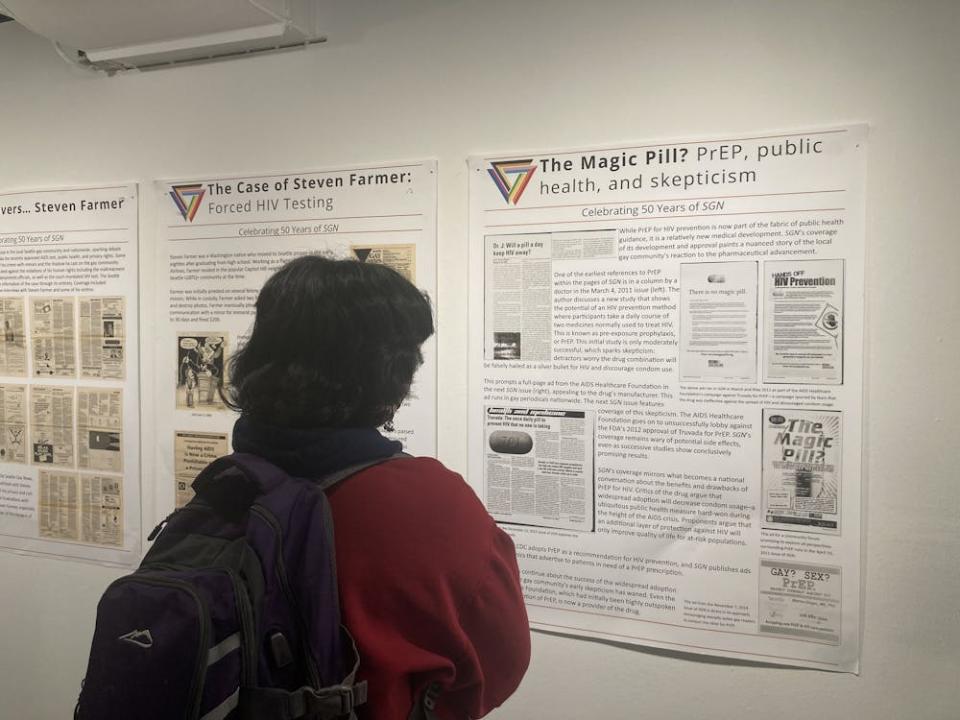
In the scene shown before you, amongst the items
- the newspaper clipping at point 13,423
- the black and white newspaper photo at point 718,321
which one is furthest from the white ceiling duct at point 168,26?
the black and white newspaper photo at point 718,321

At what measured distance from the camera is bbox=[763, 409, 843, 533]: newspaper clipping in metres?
1.24

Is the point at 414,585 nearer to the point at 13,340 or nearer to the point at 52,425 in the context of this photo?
the point at 52,425

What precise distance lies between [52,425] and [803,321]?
1.93 metres

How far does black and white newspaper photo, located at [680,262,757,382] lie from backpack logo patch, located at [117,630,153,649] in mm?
1014

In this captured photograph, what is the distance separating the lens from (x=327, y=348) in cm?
90

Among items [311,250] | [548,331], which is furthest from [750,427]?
[311,250]

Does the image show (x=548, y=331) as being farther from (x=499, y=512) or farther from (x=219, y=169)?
(x=219, y=169)

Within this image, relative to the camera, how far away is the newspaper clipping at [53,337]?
179 cm

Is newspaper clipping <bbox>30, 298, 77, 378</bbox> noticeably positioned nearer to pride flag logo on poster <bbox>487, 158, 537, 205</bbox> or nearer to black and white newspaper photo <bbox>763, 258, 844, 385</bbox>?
pride flag logo on poster <bbox>487, 158, 537, 205</bbox>

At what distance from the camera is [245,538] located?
2.74 feet

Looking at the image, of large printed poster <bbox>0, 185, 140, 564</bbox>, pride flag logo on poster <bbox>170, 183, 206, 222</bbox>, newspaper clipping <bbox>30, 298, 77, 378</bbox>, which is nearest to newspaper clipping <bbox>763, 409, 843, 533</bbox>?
pride flag logo on poster <bbox>170, 183, 206, 222</bbox>

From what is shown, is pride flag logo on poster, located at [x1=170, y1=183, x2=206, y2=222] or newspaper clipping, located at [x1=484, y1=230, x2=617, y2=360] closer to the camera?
newspaper clipping, located at [x1=484, y1=230, x2=617, y2=360]

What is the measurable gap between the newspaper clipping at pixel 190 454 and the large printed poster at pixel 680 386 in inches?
27.0

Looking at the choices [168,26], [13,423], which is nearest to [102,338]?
[13,423]
